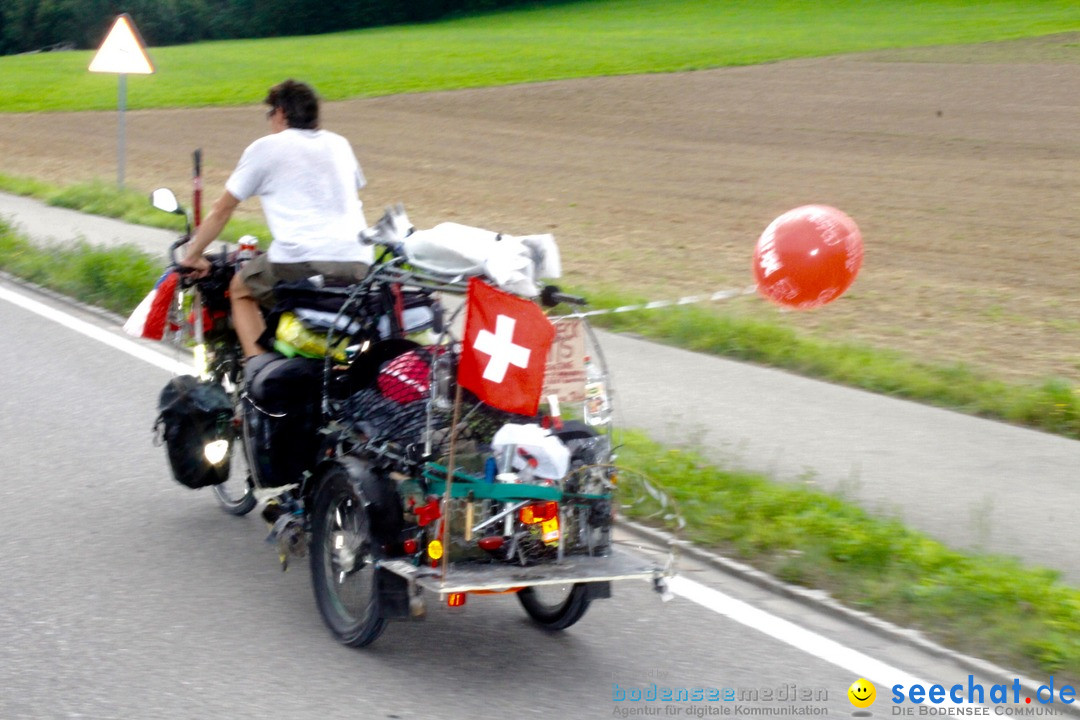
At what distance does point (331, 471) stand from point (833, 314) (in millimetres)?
8100

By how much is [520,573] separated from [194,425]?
7.31 ft

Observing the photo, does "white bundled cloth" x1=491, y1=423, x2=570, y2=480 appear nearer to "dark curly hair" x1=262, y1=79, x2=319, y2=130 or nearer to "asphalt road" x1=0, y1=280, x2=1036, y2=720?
"asphalt road" x1=0, y1=280, x2=1036, y2=720

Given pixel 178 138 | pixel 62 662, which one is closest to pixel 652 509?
pixel 62 662

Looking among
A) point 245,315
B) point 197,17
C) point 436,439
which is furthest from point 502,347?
point 197,17

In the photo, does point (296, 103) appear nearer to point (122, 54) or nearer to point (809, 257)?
point (809, 257)

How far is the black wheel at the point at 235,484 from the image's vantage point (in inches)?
248

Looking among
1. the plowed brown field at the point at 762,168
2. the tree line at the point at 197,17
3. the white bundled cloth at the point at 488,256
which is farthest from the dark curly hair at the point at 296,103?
the tree line at the point at 197,17

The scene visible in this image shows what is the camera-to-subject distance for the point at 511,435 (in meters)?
4.76

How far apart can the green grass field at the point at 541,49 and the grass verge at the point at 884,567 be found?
39.4 meters

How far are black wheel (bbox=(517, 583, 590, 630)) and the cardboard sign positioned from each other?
714 millimetres

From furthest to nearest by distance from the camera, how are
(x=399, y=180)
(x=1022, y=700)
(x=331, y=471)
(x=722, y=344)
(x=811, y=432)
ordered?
(x=399, y=180)
(x=722, y=344)
(x=811, y=432)
(x=331, y=471)
(x=1022, y=700)

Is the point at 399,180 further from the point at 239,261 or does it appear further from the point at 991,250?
the point at 239,261

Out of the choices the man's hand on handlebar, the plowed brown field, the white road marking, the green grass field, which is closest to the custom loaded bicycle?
the man's hand on handlebar

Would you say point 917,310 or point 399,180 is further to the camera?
point 399,180
